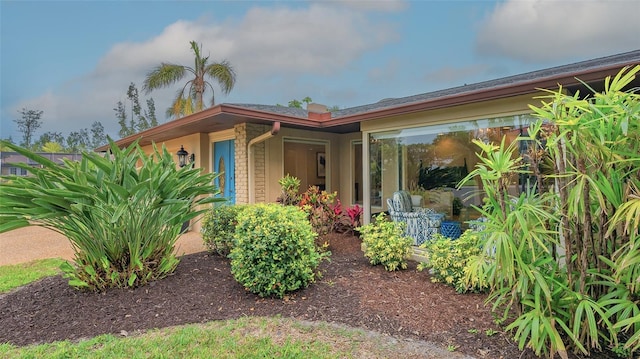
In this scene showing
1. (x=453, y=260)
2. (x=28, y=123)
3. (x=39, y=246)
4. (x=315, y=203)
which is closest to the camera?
(x=453, y=260)

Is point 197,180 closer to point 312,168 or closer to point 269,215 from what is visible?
point 269,215

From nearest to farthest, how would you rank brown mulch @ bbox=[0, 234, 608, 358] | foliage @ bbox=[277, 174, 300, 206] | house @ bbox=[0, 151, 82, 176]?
1. brown mulch @ bbox=[0, 234, 608, 358]
2. house @ bbox=[0, 151, 82, 176]
3. foliage @ bbox=[277, 174, 300, 206]

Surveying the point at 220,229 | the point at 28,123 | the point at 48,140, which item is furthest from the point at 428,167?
the point at 48,140

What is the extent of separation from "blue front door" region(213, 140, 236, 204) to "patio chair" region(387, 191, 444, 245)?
4.02 metres

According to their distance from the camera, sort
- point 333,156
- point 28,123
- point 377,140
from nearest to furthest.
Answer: point 377,140
point 333,156
point 28,123

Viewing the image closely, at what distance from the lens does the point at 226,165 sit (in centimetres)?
874

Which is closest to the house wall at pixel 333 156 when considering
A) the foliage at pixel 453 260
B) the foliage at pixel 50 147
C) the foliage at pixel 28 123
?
the foliage at pixel 453 260

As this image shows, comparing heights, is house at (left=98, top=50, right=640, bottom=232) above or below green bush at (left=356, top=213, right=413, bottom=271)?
above

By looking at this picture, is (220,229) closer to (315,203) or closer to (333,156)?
(315,203)

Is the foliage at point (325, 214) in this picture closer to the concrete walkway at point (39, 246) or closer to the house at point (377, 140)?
the house at point (377, 140)

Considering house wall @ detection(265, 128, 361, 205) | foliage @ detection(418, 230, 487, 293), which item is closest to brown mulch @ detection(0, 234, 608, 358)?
foliage @ detection(418, 230, 487, 293)

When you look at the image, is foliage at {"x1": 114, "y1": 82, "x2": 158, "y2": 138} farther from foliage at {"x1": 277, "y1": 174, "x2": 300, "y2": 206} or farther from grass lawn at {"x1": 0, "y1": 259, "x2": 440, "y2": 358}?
grass lawn at {"x1": 0, "y1": 259, "x2": 440, "y2": 358}

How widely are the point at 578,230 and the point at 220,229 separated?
16.2ft

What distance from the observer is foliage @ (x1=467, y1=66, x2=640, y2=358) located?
2.28 meters
